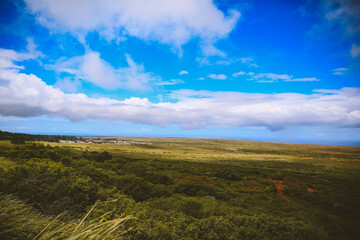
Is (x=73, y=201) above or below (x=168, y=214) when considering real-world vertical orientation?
above

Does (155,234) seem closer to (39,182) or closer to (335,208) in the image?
(39,182)

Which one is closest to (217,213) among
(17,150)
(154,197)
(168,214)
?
(168,214)

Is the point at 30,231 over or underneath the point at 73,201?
over

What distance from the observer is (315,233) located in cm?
974

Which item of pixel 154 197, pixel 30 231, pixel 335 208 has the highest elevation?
pixel 30 231

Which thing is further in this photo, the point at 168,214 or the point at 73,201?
the point at 168,214

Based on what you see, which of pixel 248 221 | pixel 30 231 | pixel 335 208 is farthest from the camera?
pixel 335 208

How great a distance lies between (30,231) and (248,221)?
10.5 m

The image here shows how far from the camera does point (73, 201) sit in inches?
339

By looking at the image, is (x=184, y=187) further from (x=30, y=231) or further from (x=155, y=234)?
(x=30, y=231)

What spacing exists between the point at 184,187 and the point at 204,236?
12.9 m

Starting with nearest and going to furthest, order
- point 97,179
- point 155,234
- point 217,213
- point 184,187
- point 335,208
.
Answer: point 155,234, point 217,213, point 97,179, point 335,208, point 184,187

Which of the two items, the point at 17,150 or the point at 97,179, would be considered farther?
the point at 17,150

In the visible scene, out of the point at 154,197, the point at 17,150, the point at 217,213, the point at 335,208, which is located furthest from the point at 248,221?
the point at 17,150
